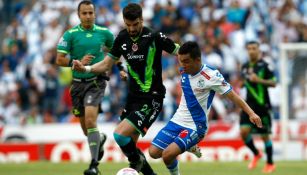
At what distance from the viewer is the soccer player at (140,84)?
12.2 m

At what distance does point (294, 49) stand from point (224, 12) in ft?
13.2

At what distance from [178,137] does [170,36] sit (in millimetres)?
14145

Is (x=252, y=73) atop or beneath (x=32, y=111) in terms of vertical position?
atop

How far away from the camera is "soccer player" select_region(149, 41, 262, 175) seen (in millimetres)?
11352

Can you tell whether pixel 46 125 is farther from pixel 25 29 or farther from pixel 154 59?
pixel 154 59

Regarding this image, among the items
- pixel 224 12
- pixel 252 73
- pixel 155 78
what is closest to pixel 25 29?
pixel 224 12

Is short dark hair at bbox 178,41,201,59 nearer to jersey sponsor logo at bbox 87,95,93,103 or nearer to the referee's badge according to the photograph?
the referee's badge

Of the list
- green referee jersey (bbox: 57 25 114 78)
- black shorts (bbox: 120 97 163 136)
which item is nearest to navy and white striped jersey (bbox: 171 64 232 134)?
black shorts (bbox: 120 97 163 136)

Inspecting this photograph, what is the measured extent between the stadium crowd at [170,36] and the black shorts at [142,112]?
11.3 metres

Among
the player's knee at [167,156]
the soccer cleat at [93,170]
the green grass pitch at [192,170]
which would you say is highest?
the player's knee at [167,156]

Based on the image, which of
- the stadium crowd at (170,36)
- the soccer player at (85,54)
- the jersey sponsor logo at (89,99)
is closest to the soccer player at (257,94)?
the soccer player at (85,54)

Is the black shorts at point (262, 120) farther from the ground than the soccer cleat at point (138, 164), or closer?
closer

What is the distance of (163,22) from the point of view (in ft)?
85.3

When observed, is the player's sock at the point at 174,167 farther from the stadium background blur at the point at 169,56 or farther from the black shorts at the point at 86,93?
the stadium background blur at the point at 169,56
